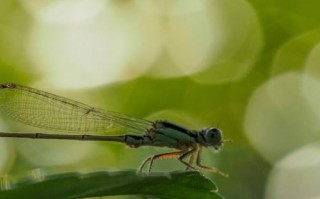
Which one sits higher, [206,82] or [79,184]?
[206,82]

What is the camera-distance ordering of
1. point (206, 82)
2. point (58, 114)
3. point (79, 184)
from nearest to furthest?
Answer: point (79, 184)
point (206, 82)
point (58, 114)

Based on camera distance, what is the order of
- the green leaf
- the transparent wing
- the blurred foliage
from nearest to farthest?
the green leaf, the blurred foliage, the transparent wing

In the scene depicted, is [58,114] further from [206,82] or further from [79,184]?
[79,184]

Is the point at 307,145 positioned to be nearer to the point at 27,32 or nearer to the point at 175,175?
the point at 27,32

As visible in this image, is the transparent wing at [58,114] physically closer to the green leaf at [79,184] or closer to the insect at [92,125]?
the insect at [92,125]

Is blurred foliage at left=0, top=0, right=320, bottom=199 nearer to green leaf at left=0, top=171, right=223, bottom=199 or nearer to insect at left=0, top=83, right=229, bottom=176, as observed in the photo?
insect at left=0, top=83, right=229, bottom=176

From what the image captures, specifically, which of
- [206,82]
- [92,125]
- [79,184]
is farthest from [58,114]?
[79,184]

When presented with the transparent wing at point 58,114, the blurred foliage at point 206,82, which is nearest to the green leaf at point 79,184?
the blurred foliage at point 206,82

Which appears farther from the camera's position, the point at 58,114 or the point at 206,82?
the point at 58,114

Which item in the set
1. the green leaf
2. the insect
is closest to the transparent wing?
the insect
